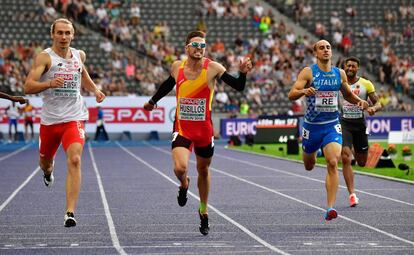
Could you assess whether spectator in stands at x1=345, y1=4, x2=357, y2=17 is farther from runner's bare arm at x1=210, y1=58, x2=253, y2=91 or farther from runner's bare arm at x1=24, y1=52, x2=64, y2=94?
runner's bare arm at x1=24, y1=52, x2=64, y2=94

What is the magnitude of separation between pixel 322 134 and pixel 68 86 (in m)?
3.37

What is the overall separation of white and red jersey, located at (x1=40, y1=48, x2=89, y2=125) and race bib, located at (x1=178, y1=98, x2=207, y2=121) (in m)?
1.19

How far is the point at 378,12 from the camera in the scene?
48594mm

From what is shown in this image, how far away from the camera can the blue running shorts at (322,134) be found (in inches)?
481

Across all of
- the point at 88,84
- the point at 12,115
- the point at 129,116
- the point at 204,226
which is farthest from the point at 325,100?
the point at 129,116

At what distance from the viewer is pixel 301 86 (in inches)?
474

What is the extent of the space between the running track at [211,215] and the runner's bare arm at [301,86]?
1.48 metres

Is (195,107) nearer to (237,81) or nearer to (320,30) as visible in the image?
Answer: (237,81)

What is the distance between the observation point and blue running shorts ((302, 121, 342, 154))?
1221cm

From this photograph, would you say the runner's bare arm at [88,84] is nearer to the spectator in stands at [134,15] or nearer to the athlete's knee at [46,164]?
the athlete's knee at [46,164]

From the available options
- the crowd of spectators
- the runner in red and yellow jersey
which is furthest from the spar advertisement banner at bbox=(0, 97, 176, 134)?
the runner in red and yellow jersey

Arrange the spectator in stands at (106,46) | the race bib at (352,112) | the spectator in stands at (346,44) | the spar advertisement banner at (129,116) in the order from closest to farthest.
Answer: the race bib at (352,112) < the spar advertisement banner at (129,116) < the spectator in stands at (106,46) < the spectator in stands at (346,44)

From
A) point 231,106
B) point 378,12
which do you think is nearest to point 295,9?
point 378,12

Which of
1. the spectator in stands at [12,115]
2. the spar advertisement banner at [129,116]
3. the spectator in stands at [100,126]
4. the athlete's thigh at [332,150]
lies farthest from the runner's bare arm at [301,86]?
the spectator in stands at [12,115]
